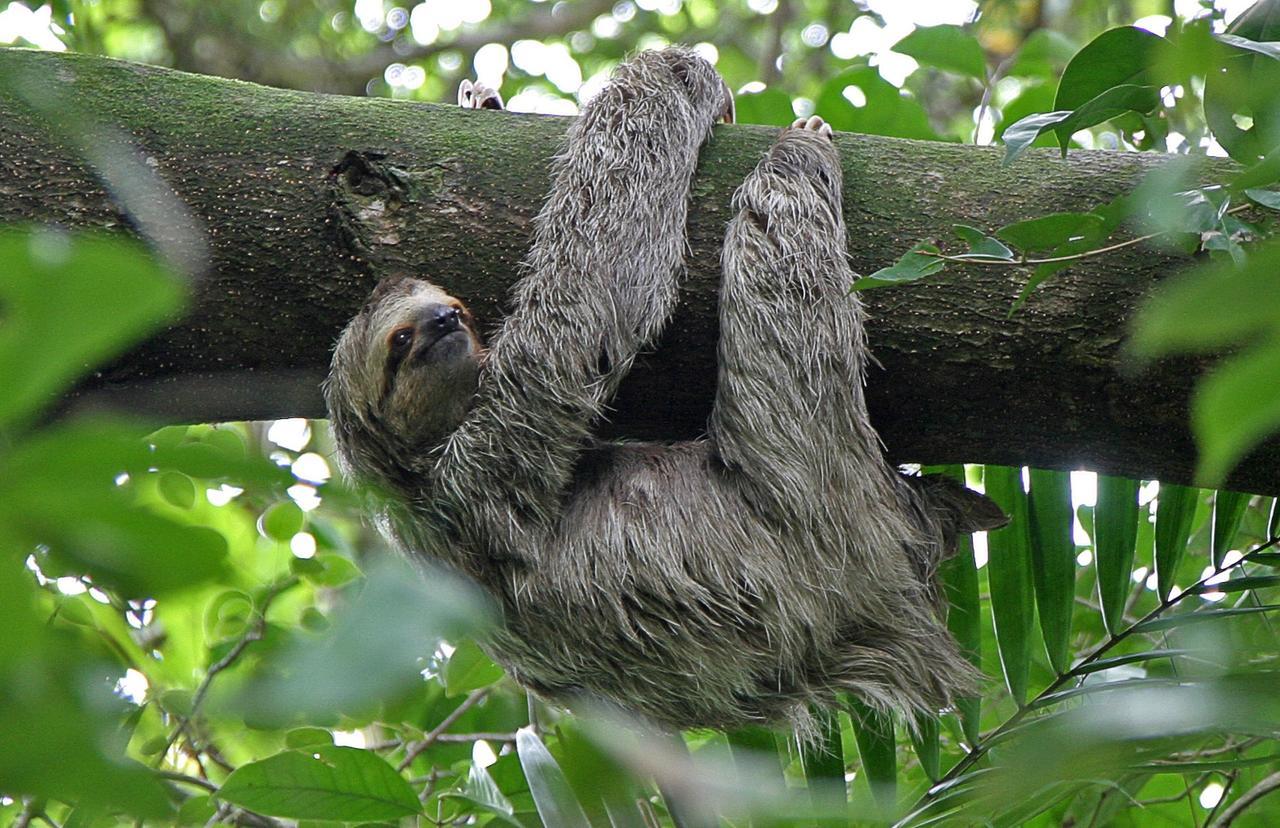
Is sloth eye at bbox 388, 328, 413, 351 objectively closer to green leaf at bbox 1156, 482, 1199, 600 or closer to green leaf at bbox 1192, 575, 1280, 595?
green leaf at bbox 1156, 482, 1199, 600

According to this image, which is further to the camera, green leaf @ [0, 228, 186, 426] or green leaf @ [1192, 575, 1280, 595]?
green leaf @ [1192, 575, 1280, 595]

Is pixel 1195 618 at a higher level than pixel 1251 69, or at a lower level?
lower

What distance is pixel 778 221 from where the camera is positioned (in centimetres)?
418

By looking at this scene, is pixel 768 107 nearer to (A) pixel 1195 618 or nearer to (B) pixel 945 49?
(B) pixel 945 49

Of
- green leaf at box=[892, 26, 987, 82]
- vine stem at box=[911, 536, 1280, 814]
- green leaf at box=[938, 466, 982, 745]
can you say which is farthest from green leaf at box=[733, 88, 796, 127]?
vine stem at box=[911, 536, 1280, 814]

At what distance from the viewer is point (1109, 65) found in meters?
2.96

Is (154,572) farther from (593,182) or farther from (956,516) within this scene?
(956,516)

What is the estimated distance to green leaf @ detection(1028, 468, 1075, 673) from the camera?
4.35 meters

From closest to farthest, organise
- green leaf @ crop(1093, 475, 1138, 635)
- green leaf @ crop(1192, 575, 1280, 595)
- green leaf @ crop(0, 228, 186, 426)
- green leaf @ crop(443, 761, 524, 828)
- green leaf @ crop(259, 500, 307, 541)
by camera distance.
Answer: green leaf @ crop(0, 228, 186, 426) < green leaf @ crop(1192, 575, 1280, 595) < green leaf @ crop(443, 761, 524, 828) < green leaf @ crop(1093, 475, 1138, 635) < green leaf @ crop(259, 500, 307, 541)

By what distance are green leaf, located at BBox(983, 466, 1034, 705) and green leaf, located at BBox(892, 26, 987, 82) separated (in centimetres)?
255

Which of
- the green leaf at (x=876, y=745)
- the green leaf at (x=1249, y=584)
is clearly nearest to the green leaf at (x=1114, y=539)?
the green leaf at (x=1249, y=584)

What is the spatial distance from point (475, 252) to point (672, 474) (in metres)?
1.08

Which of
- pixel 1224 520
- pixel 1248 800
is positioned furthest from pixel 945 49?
pixel 1248 800

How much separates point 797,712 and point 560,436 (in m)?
1.33
